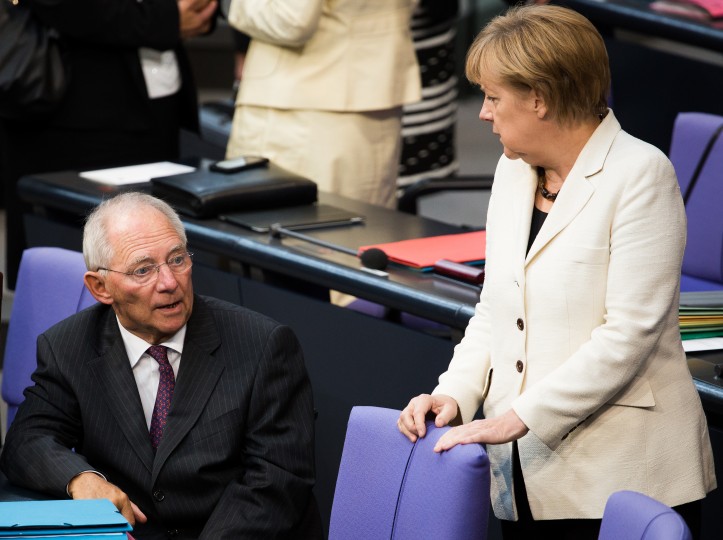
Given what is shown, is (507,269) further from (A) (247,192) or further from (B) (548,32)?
(A) (247,192)

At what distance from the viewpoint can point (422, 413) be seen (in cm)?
253

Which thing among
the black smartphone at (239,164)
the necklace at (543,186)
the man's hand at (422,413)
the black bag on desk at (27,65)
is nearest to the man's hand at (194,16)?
the black bag on desk at (27,65)

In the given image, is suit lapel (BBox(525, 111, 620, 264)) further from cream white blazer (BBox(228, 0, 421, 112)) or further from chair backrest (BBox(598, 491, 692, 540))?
cream white blazer (BBox(228, 0, 421, 112))

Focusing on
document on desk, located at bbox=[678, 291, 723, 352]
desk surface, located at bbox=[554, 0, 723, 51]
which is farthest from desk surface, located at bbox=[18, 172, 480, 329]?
desk surface, located at bbox=[554, 0, 723, 51]

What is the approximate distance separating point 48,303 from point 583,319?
166 cm

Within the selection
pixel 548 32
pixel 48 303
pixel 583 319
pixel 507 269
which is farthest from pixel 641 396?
pixel 48 303

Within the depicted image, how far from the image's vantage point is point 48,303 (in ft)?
11.8

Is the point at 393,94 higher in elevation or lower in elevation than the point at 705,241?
higher

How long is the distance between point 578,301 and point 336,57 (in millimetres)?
2190

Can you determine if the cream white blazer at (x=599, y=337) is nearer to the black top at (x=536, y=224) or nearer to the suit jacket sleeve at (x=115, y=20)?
the black top at (x=536, y=224)

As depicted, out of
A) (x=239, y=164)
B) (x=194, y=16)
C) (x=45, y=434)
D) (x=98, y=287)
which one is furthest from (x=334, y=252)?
(x=194, y=16)

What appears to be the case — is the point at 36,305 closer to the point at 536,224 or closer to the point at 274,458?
the point at 274,458

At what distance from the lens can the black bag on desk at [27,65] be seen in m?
4.76

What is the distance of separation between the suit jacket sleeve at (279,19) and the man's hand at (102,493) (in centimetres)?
194
